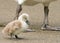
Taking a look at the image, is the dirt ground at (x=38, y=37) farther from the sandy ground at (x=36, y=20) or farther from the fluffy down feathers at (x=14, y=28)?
the fluffy down feathers at (x=14, y=28)

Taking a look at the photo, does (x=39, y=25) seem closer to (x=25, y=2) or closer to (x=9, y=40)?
(x=25, y=2)

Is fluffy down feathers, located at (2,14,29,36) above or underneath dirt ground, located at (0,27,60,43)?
above

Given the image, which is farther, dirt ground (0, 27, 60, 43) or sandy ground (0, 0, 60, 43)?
sandy ground (0, 0, 60, 43)

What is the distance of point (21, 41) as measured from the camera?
677cm

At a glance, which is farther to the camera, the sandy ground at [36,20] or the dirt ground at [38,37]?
the sandy ground at [36,20]

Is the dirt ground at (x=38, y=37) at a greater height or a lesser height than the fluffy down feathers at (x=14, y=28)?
lesser

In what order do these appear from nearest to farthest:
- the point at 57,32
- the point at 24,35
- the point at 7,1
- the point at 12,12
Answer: the point at 24,35, the point at 57,32, the point at 12,12, the point at 7,1

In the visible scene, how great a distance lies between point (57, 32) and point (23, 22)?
1241mm

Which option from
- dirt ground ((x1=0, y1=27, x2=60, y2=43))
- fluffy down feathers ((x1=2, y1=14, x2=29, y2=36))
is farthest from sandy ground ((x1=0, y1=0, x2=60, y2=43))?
fluffy down feathers ((x1=2, y1=14, x2=29, y2=36))

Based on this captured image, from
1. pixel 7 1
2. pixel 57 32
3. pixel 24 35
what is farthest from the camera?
pixel 7 1

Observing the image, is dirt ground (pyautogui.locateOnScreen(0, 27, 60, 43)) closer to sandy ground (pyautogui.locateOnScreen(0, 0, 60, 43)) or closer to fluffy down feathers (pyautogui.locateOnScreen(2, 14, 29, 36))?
sandy ground (pyautogui.locateOnScreen(0, 0, 60, 43))

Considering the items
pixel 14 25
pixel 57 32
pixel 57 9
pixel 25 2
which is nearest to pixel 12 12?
pixel 57 9

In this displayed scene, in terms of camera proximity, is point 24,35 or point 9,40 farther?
point 24,35

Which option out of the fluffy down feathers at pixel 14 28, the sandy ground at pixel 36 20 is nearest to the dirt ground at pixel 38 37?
the sandy ground at pixel 36 20
